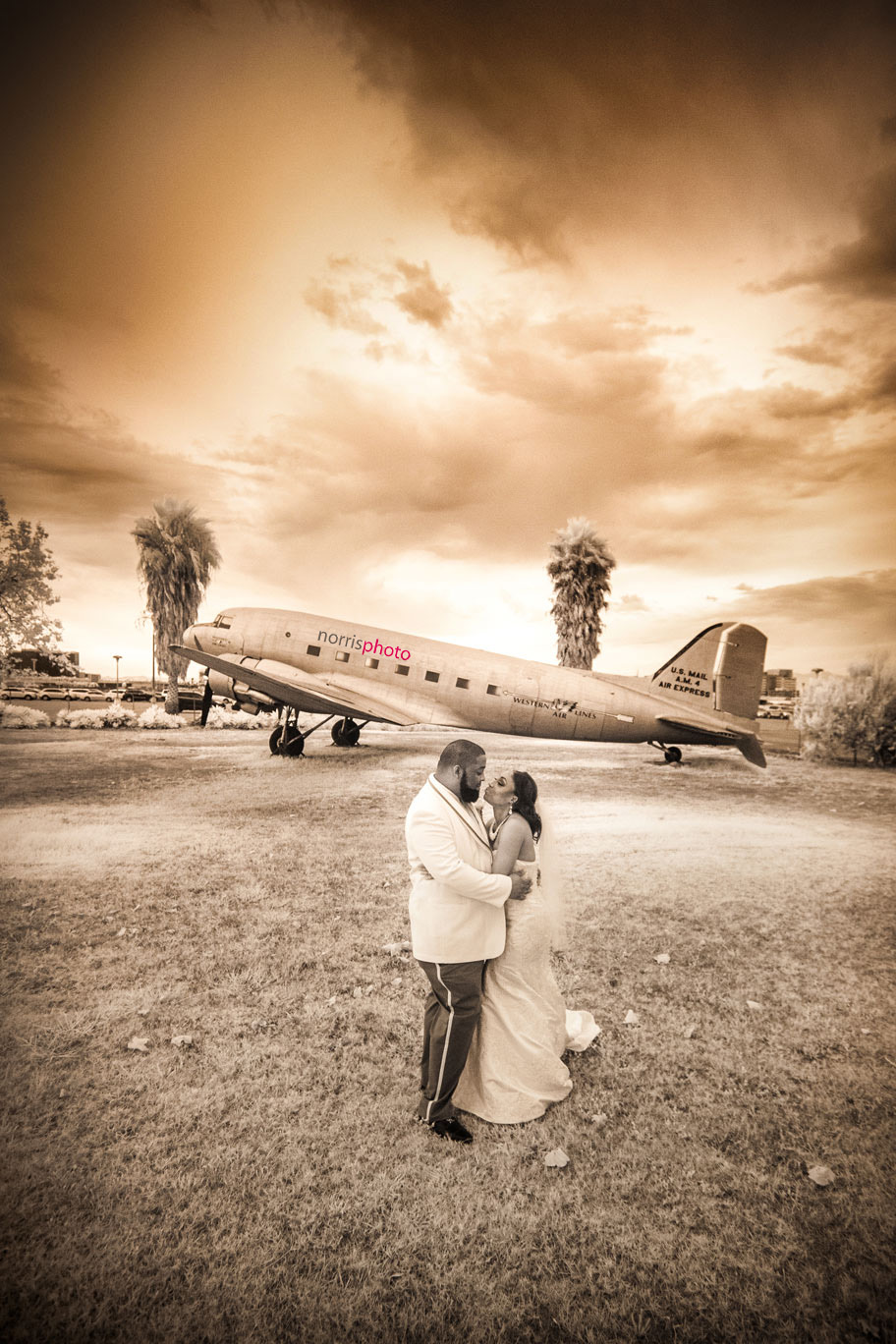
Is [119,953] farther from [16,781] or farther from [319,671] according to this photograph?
[319,671]

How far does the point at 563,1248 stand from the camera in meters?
2.75

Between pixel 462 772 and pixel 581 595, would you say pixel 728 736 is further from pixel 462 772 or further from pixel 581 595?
pixel 462 772

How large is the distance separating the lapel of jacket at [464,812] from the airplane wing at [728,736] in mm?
10167

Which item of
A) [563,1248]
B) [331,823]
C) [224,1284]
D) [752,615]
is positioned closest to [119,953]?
[224,1284]

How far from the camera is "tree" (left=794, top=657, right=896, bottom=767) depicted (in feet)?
34.6

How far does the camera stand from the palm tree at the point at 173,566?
35.4 ft

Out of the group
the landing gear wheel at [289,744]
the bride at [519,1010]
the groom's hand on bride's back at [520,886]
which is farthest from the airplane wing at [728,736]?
the groom's hand on bride's back at [520,886]

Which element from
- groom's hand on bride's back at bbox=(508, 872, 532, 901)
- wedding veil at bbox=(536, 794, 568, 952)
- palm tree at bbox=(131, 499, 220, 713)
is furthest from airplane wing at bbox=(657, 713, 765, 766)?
palm tree at bbox=(131, 499, 220, 713)

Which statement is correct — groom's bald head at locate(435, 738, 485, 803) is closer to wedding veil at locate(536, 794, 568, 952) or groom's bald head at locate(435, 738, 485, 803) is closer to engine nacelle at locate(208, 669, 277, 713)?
wedding veil at locate(536, 794, 568, 952)

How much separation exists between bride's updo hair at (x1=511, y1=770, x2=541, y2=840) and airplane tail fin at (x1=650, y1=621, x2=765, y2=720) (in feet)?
33.9

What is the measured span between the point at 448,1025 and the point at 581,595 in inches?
620

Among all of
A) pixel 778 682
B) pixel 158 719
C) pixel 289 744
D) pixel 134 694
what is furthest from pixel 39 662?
pixel 778 682

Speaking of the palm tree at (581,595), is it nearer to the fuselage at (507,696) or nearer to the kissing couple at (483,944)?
the fuselage at (507,696)

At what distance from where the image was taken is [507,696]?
12.7 m
